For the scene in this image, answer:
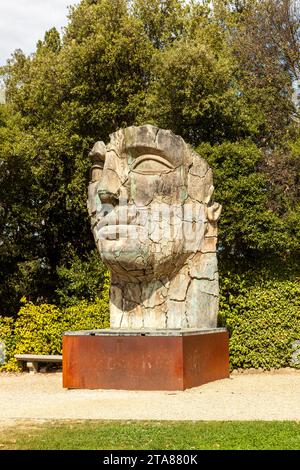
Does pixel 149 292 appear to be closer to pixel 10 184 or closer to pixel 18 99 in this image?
pixel 10 184

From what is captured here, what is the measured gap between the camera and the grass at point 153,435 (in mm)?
5758

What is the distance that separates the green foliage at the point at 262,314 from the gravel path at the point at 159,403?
1.77m

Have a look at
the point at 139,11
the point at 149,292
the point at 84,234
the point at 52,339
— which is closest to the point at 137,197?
the point at 149,292

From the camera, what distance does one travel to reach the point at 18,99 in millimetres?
17500

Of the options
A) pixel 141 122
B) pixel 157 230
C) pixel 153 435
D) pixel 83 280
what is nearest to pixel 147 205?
pixel 157 230

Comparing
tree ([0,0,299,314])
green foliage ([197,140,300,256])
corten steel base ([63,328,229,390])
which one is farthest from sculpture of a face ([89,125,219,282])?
tree ([0,0,299,314])

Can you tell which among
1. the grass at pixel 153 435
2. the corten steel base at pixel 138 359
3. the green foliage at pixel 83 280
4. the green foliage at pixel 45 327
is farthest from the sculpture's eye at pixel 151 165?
the green foliage at pixel 83 280

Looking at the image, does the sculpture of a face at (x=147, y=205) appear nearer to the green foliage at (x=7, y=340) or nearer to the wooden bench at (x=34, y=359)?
the wooden bench at (x=34, y=359)

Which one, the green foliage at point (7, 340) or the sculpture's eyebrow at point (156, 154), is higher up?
the sculpture's eyebrow at point (156, 154)

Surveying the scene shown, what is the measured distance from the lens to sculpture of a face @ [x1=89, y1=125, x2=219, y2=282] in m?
10.3

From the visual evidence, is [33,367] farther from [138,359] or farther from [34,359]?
[138,359]

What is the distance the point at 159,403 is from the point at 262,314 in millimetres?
5249

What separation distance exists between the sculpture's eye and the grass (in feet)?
15.5
